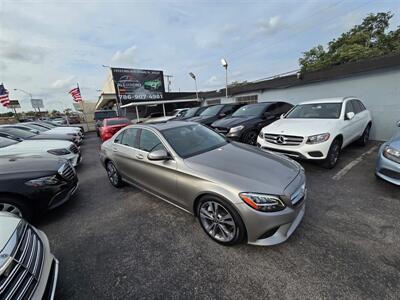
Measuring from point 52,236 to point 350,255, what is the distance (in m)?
4.02

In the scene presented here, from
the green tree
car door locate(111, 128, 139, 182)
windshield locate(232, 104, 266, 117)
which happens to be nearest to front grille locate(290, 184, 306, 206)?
car door locate(111, 128, 139, 182)

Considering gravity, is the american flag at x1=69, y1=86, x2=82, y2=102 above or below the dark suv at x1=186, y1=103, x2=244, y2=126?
above

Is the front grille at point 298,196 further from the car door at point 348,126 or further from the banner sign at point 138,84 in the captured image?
the banner sign at point 138,84

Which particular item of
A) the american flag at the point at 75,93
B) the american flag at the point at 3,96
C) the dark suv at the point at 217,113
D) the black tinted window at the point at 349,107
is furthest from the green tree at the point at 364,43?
the american flag at the point at 3,96

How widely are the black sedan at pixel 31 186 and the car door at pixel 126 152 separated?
93cm

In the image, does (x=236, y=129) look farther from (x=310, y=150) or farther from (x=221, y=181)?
(x=221, y=181)

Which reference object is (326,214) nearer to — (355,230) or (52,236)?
(355,230)

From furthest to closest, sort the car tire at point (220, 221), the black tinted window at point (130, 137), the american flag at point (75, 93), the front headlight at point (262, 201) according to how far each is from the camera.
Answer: the american flag at point (75, 93)
the black tinted window at point (130, 137)
the car tire at point (220, 221)
the front headlight at point (262, 201)

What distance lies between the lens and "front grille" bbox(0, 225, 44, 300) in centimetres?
124

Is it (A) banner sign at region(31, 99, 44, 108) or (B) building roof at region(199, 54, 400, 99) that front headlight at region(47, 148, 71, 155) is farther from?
(A) banner sign at region(31, 99, 44, 108)

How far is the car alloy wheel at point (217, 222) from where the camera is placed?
7.18 feet

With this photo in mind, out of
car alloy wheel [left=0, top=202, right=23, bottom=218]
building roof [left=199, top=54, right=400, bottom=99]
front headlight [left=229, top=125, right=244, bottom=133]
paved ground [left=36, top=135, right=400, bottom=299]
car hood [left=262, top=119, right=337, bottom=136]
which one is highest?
building roof [left=199, top=54, right=400, bottom=99]

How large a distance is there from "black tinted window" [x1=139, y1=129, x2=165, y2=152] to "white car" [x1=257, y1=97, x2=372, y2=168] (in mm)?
2982

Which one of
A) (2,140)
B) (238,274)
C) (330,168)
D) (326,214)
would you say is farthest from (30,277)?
(2,140)
